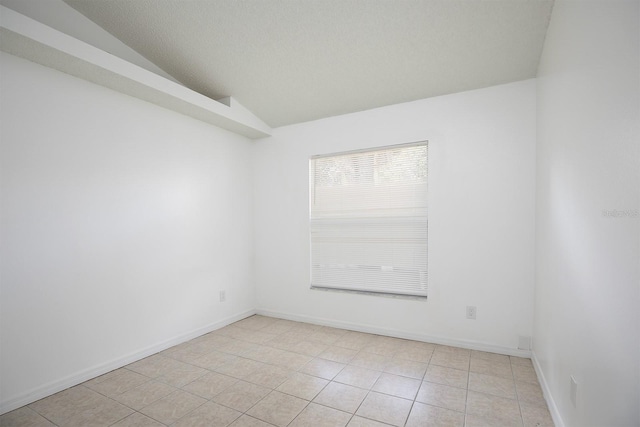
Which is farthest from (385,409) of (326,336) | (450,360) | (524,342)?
(524,342)

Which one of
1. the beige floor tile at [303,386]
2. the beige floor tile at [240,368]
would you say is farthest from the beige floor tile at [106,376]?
the beige floor tile at [303,386]

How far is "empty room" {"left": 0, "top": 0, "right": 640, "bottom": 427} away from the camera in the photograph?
5.05 feet

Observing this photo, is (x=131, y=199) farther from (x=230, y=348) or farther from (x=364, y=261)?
(x=364, y=261)

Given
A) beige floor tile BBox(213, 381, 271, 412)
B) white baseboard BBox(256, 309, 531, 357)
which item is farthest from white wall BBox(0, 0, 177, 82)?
white baseboard BBox(256, 309, 531, 357)

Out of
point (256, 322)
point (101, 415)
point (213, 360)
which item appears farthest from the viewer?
point (256, 322)

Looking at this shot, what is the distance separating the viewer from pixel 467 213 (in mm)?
3000

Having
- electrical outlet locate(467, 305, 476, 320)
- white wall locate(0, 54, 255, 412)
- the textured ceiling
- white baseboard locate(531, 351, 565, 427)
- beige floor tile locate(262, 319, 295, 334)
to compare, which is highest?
the textured ceiling

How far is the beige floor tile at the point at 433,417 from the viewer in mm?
1918

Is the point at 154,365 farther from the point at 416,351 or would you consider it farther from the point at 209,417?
the point at 416,351

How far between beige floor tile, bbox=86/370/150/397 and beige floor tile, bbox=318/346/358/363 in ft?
5.02

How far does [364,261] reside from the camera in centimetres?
360

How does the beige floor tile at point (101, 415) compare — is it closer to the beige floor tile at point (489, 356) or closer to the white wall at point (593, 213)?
the white wall at point (593, 213)

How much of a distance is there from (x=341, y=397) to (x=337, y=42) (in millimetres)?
2818

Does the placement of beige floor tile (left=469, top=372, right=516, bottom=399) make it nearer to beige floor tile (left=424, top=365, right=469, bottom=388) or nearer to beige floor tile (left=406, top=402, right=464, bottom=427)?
beige floor tile (left=424, top=365, right=469, bottom=388)
